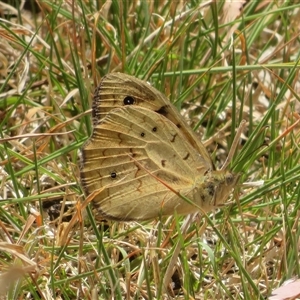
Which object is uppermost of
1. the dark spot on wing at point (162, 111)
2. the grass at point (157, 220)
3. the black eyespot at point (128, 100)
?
the black eyespot at point (128, 100)

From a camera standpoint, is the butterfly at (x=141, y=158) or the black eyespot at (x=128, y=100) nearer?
the butterfly at (x=141, y=158)

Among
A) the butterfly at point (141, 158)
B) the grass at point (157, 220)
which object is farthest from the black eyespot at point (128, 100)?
the grass at point (157, 220)

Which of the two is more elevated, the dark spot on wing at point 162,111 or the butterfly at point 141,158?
the dark spot on wing at point 162,111

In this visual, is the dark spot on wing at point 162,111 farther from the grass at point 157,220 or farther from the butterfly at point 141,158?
the grass at point 157,220

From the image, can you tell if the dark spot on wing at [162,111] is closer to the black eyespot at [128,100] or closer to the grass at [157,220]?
the black eyespot at [128,100]

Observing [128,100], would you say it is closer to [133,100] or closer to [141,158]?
[133,100]

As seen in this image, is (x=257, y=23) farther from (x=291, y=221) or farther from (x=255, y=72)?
(x=291, y=221)

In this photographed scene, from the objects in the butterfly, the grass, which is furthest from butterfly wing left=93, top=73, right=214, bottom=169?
the grass

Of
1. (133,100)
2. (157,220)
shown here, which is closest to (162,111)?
(133,100)

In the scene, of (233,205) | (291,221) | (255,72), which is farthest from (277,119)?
(291,221)
